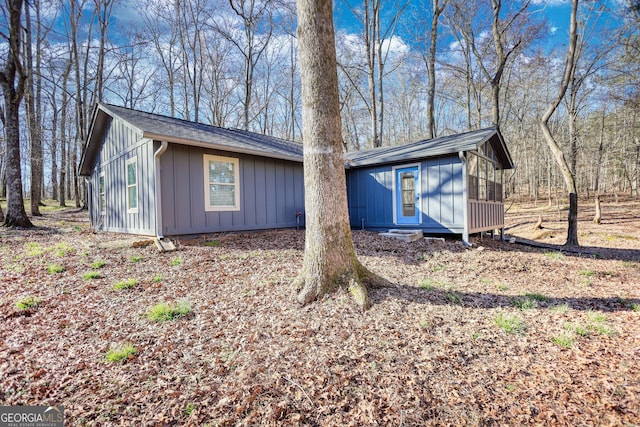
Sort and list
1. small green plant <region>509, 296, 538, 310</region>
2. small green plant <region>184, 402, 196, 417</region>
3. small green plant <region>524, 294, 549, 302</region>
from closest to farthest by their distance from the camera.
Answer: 1. small green plant <region>184, 402, 196, 417</region>
2. small green plant <region>509, 296, 538, 310</region>
3. small green plant <region>524, 294, 549, 302</region>

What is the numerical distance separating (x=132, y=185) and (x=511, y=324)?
8.46 metres

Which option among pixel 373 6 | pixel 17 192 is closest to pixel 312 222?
pixel 17 192

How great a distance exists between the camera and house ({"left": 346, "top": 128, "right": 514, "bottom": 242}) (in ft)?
27.5

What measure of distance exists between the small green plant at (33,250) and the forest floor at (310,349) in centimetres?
79

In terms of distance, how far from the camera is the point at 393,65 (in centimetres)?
1933

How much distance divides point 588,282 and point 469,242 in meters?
3.45

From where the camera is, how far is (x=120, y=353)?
8.19 ft

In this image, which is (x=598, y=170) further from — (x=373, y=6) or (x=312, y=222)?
(x=312, y=222)

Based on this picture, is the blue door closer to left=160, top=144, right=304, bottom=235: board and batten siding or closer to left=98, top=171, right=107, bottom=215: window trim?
left=160, top=144, right=304, bottom=235: board and batten siding

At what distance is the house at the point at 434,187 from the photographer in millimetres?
8367

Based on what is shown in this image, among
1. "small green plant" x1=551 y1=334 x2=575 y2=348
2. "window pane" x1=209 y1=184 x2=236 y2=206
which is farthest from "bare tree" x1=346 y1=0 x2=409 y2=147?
"small green plant" x1=551 y1=334 x2=575 y2=348

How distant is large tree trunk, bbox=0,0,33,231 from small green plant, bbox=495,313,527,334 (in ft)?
39.2

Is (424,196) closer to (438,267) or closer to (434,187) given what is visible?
(434,187)

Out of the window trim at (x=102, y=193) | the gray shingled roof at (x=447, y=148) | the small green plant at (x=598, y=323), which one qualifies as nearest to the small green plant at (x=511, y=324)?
the small green plant at (x=598, y=323)
